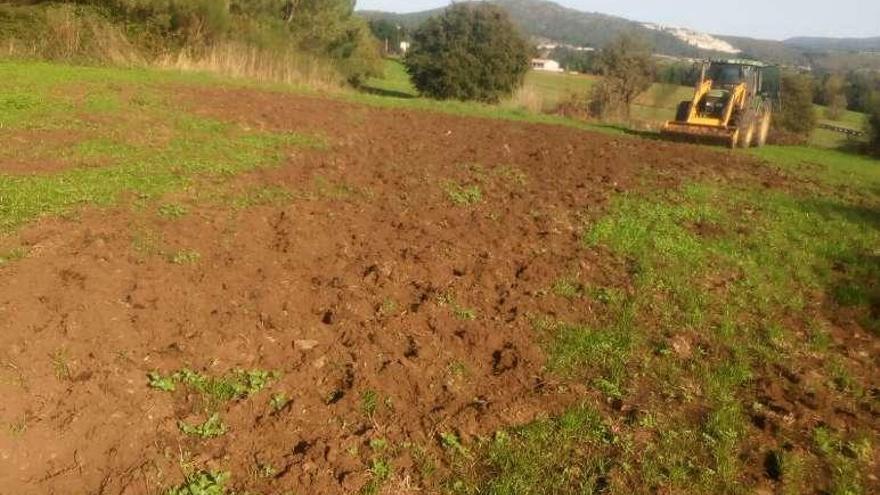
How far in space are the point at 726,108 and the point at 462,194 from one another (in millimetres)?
10722

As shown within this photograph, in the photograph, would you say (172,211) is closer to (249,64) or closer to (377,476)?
(377,476)

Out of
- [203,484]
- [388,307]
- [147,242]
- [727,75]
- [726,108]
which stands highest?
[727,75]

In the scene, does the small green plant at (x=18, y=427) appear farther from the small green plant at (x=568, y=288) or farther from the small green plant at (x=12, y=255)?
the small green plant at (x=568, y=288)

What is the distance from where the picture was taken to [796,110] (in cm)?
2967

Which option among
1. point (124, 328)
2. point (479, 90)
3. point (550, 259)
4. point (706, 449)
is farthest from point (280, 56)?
point (706, 449)

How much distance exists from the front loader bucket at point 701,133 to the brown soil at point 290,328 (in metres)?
9.02

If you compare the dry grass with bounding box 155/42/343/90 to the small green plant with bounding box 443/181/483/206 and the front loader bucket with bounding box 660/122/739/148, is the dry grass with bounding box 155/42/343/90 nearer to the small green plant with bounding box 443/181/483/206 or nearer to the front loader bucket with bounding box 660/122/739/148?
the front loader bucket with bounding box 660/122/739/148

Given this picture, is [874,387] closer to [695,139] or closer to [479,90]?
[695,139]

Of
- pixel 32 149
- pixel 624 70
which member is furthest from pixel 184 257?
pixel 624 70

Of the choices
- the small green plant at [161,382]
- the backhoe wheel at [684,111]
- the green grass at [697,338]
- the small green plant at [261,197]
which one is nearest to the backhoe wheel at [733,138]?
the backhoe wheel at [684,111]

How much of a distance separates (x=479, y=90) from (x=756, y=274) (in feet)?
65.3

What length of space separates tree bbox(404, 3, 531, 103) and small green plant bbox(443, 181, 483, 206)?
57.0 feet

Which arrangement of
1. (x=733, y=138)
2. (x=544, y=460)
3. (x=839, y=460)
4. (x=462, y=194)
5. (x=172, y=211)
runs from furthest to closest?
(x=733, y=138)
(x=462, y=194)
(x=172, y=211)
(x=839, y=460)
(x=544, y=460)

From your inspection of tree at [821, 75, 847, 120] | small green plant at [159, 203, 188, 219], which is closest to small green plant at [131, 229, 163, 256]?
small green plant at [159, 203, 188, 219]
